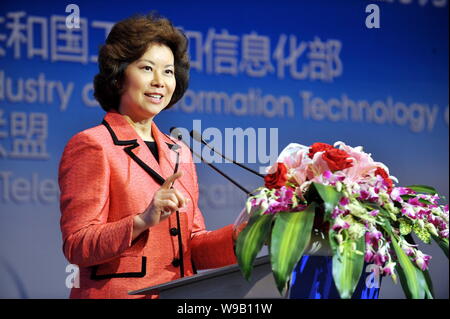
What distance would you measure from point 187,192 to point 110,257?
0.40 m

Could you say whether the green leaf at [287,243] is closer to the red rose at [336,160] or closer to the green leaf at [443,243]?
the red rose at [336,160]

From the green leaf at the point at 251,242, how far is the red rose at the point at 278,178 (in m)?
0.09

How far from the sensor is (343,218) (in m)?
1.25

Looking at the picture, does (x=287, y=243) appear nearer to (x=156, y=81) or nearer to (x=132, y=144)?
(x=132, y=144)

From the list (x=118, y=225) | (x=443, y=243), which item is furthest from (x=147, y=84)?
(x=443, y=243)

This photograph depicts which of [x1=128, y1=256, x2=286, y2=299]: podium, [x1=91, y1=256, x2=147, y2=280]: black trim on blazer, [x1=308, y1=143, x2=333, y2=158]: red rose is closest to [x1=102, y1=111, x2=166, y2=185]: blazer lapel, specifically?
[x1=91, y1=256, x2=147, y2=280]: black trim on blazer

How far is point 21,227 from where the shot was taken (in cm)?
345

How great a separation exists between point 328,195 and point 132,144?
0.83m

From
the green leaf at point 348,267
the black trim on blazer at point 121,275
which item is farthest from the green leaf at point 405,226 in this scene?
the black trim on blazer at point 121,275

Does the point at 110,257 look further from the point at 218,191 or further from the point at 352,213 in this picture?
the point at 218,191

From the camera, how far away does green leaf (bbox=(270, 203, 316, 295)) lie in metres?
1.20

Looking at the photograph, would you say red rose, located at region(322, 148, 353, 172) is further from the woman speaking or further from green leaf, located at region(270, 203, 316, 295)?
the woman speaking

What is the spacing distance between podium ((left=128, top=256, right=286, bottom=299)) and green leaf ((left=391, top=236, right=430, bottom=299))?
10.5 inches
